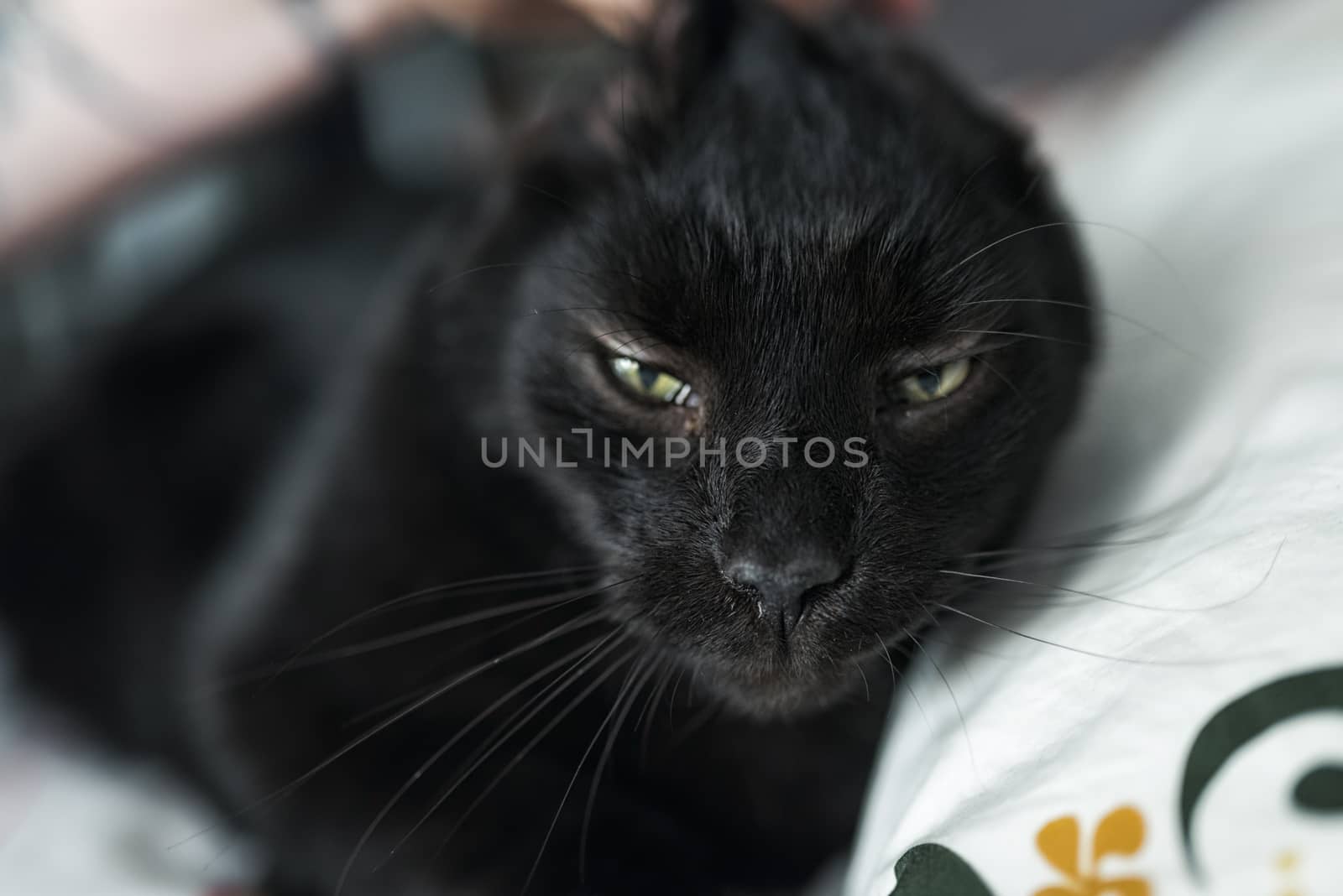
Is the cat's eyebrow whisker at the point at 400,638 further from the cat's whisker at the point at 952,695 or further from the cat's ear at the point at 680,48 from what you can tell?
the cat's ear at the point at 680,48

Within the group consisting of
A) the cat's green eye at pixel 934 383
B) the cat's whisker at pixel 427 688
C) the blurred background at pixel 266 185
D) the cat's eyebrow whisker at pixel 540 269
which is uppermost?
the blurred background at pixel 266 185

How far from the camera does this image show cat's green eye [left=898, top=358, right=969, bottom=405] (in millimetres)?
639

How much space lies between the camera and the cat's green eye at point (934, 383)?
64 cm

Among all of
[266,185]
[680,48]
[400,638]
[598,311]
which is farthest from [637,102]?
[266,185]

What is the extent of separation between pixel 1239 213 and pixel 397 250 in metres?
0.89

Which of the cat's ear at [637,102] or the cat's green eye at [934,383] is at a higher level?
the cat's ear at [637,102]

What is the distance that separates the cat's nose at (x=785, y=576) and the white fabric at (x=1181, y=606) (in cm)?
11

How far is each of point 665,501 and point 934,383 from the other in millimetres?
191

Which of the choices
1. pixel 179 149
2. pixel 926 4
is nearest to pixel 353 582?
pixel 179 149

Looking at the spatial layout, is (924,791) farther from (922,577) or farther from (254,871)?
(254,871)

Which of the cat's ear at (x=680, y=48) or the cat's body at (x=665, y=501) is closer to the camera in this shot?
the cat's body at (x=665, y=501)

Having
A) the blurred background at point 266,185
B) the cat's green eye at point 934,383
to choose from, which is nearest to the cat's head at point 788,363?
the cat's green eye at point 934,383

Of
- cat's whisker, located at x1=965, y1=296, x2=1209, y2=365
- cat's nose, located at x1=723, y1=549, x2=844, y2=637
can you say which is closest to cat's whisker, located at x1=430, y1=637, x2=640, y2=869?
cat's nose, located at x1=723, y1=549, x2=844, y2=637

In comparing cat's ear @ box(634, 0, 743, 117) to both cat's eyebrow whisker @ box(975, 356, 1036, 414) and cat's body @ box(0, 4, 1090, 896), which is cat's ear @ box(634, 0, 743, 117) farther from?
cat's eyebrow whisker @ box(975, 356, 1036, 414)
